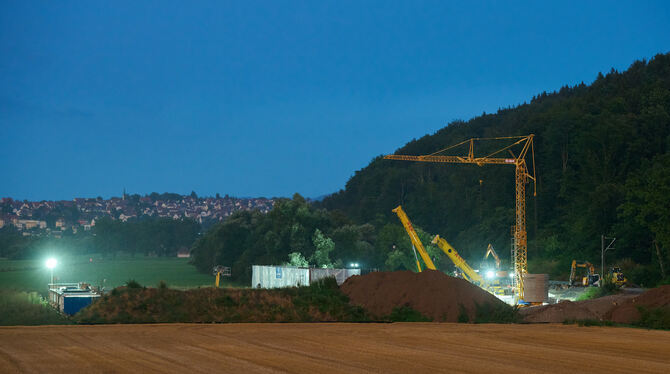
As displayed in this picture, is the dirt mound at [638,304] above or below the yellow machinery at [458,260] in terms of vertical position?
below

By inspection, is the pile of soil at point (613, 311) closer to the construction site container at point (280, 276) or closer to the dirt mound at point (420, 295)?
the dirt mound at point (420, 295)

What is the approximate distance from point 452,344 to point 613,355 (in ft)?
15.4

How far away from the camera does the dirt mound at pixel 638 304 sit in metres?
31.4

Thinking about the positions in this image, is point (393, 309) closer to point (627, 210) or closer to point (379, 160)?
point (627, 210)

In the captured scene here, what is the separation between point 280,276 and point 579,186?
210 ft

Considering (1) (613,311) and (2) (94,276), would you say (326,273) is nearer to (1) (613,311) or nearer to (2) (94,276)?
(1) (613,311)

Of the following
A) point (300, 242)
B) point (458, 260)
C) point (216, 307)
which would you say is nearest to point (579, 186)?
point (458, 260)

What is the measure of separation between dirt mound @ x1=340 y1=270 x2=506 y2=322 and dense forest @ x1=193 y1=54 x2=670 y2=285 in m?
41.5

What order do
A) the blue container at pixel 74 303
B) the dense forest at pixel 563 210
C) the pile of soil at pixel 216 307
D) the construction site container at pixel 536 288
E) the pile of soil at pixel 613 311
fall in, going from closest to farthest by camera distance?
the pile of soil at pixel 216 307 < the pile of soil at pixel 613 311 < the blue container at pixel 74 303 < the construction site container at pixel 536 288 < the dense forest at pixel 563 210

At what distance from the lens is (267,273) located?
177 feet

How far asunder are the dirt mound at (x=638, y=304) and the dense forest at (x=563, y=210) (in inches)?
1381

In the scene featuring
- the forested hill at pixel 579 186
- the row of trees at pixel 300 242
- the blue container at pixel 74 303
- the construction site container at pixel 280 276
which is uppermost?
the forested hill at pixel 579 186

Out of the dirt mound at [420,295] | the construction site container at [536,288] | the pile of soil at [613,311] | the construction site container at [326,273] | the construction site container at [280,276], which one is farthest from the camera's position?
the construction site container at [536,288]

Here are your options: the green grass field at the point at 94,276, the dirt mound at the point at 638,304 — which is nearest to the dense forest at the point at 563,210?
the green grass field at the point at 94,276
